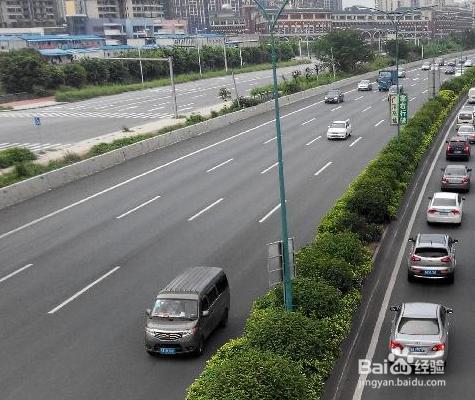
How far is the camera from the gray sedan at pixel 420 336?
14789 millimetres

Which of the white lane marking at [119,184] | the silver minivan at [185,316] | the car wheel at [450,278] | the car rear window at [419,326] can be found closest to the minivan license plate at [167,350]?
the silver minivan at [185,316]

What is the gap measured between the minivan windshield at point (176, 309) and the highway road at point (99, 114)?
35900 mm

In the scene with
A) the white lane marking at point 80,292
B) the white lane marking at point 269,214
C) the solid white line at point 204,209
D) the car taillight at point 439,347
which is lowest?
the white lane marking at point 269,214

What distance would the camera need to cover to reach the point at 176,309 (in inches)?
645

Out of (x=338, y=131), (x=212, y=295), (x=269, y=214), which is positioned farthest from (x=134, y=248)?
(x=338, y=131)

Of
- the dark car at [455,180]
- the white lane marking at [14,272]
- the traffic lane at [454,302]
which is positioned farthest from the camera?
the dark car at [455,180]

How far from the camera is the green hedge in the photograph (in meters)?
11.5

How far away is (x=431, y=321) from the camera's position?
15.3m

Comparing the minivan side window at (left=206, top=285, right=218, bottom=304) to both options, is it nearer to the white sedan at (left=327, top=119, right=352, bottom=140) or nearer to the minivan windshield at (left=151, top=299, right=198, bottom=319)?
the minivan windshield at (left=151, top=299, right=198, bottom=319)

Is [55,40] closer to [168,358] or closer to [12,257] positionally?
[12,257]

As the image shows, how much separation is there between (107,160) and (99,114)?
32.5 meters

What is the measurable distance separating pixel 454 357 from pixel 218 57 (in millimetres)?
126888

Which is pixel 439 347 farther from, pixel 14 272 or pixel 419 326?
pixel 14 272

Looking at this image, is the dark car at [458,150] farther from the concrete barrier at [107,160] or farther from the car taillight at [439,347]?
the car taillight at [439,347]
